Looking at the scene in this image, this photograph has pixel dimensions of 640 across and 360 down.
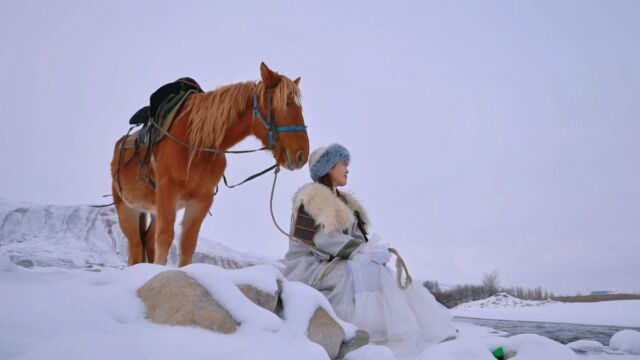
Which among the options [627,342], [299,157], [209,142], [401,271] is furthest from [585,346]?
[209,142]

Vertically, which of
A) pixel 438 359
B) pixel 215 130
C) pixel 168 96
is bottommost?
pixel 438 359

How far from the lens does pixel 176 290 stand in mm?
1910

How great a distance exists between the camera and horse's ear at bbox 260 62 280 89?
3.64 metres

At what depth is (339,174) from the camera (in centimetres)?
406

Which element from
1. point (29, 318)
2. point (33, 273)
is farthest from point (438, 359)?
point (33, 273)

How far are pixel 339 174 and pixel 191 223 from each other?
143 cm

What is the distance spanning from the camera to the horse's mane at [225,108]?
356 centimetres

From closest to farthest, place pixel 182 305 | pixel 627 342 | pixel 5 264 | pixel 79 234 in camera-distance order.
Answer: pixel 182 305 → pixel 5 264 → pixel 627 342 → pixel 79 234

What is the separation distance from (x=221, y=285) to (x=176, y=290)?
22cm

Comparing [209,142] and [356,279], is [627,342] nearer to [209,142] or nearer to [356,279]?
[356,279]

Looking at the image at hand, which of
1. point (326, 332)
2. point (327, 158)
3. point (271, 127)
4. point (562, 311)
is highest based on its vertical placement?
point (271, 127)

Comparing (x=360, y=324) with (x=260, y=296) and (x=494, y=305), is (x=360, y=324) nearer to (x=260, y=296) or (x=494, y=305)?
(x=260, y=296)

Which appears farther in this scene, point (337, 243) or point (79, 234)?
point (79, 234)

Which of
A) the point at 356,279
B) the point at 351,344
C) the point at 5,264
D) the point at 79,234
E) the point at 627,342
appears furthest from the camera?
the point at 79,234
